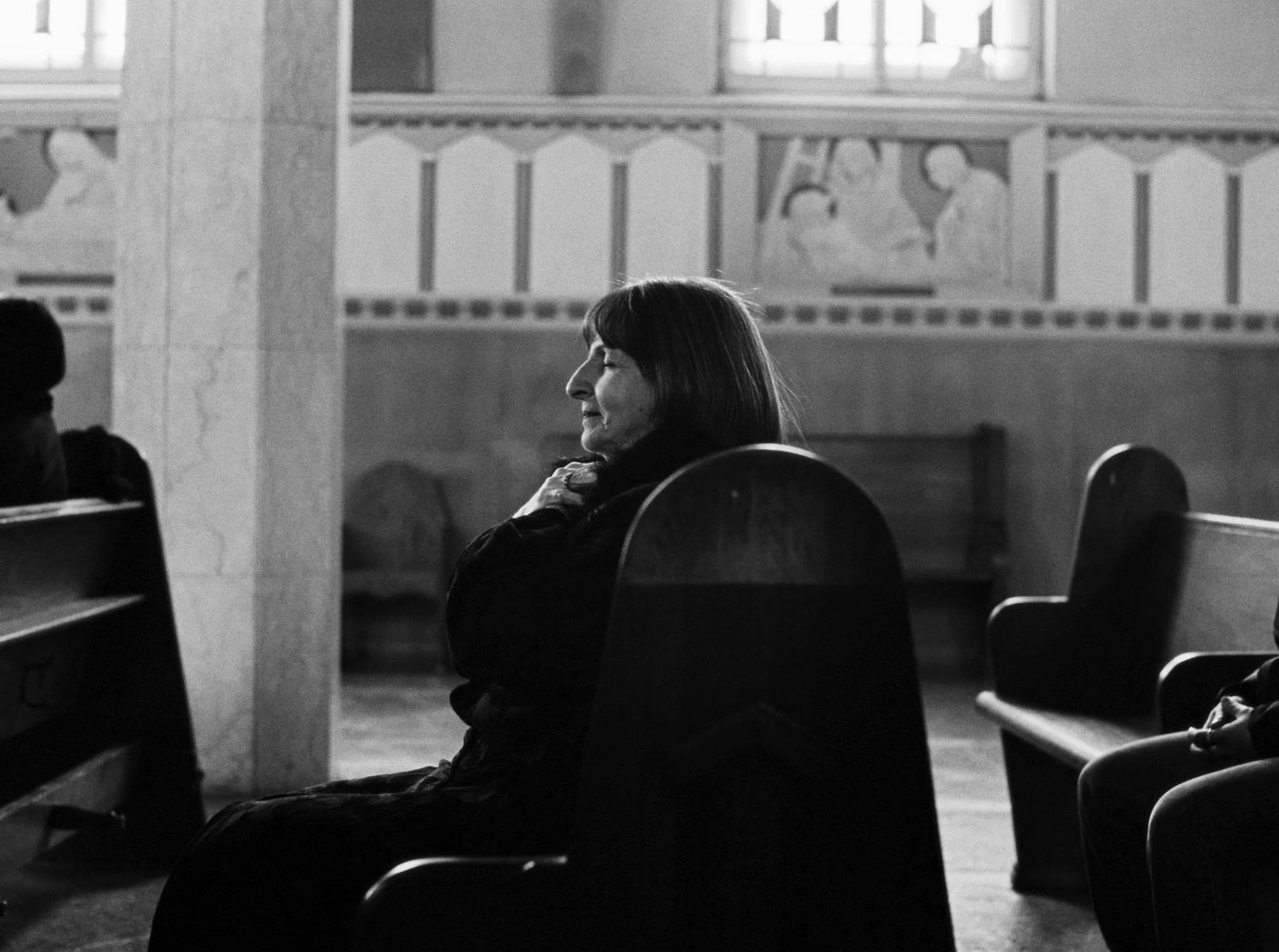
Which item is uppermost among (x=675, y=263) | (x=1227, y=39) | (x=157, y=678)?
(x=1227, y=39)

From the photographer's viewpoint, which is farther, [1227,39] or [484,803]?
[1227,39]

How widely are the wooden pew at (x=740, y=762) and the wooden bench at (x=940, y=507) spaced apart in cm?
608

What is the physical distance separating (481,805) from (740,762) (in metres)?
0.43

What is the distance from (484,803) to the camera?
1.80 m

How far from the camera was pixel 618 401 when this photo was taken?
1.89m

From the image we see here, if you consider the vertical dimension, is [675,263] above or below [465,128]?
below

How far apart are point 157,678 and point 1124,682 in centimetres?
240

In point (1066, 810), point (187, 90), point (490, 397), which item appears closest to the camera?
point (1066, 810)

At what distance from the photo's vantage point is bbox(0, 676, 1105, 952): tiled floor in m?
3.32

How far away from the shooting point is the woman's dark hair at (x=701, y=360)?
1827mm

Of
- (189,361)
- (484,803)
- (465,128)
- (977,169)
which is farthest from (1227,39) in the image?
(484,803)

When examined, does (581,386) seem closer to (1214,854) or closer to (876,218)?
(1214,854)

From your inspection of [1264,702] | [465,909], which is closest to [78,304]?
[1264,702]

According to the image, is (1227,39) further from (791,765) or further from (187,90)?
(791,765)
